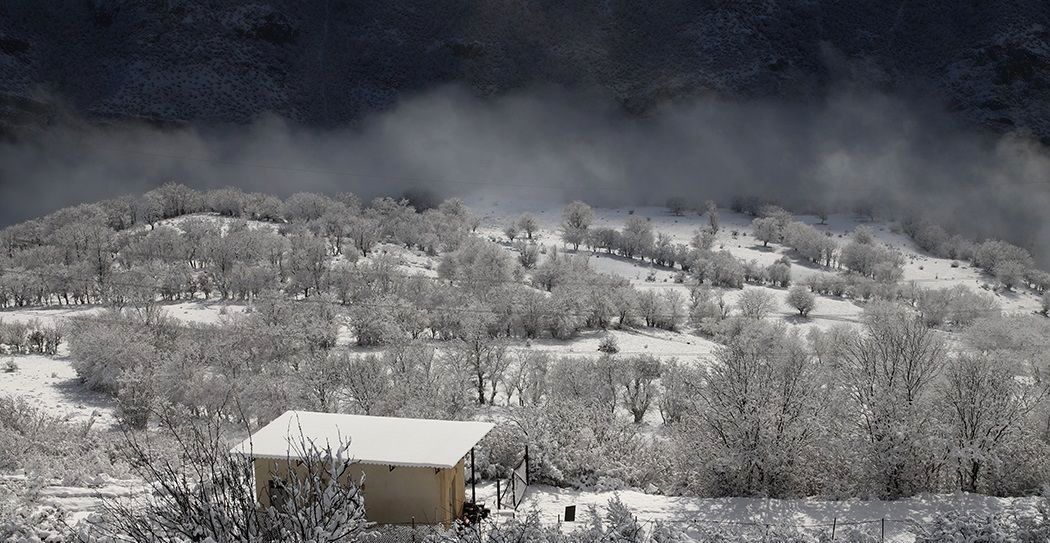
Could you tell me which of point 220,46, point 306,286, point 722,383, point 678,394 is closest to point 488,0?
point 220,46

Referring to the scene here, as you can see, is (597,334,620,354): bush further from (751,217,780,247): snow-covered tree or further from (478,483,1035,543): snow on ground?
(751,217,780,247): snow-covered tree

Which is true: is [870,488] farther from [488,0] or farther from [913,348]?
[488,0]

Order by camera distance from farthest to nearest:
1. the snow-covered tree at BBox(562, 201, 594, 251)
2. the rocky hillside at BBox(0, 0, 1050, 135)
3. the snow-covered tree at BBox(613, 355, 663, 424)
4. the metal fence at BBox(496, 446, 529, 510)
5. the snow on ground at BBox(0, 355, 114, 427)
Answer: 1. the rocky hillside at BBox(0, 0, 1050, 135)
2. the snow-covered tree at BBox(562, 201, 594, 251)
3. the snow-covered tree at BBox(613, 355, 663, 424)
4. the snow on ground at BBox(0, 355, 114, 427)
5. the metal fence at BBox(496, 446, 529, 510)

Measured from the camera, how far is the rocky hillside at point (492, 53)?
330 ft

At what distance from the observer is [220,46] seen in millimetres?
106688

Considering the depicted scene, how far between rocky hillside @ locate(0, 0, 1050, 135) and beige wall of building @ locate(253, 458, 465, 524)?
93349mm

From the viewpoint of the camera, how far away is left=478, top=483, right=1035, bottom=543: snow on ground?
16.9 meters

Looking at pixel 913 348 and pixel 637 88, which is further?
pixel 637 88

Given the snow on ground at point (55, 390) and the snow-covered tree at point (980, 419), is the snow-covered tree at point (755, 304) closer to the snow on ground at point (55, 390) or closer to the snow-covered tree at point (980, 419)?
the snow-covered tree at point (980, 419)

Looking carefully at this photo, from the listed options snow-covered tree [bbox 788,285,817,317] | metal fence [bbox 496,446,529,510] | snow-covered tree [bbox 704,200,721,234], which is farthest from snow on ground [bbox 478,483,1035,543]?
snow-covered tree [bbox 704,200,721,234]

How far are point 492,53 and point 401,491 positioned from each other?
10668 cm

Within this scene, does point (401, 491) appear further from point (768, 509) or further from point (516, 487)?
point (768, 509)

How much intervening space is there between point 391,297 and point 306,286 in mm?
7253

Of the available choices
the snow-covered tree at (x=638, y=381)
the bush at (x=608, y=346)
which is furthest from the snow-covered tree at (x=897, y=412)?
the bush at (x=608, y=346)
